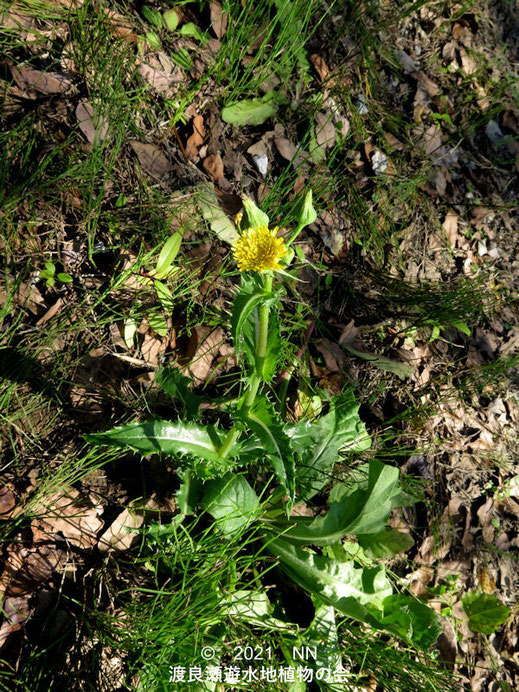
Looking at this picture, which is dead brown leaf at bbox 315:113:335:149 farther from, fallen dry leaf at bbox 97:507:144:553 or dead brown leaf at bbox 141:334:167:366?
fallen dry leaf at bbox 97:507:144:553

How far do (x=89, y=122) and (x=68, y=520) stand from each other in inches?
60.9

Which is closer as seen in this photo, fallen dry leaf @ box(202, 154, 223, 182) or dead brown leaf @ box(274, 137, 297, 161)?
fallen dry leaf @ box(202, 154, 223, 182)

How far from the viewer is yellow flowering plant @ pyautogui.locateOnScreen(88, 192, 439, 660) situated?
4.89 feet

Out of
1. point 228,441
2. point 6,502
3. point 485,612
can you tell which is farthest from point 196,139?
point 485,612

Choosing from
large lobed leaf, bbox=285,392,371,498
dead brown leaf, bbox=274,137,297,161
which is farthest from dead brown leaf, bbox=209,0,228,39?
large lobed leaf, bbox=285,392,371,498

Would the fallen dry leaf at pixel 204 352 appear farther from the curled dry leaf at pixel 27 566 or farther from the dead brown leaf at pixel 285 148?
the dead brown leaf at pixel 285 148

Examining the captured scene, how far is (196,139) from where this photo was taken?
90.5 inches

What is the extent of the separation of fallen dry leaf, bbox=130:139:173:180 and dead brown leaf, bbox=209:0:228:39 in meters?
0.73

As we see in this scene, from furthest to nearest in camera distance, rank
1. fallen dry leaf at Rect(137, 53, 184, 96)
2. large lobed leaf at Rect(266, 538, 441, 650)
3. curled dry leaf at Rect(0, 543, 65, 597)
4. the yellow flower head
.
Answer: fallen dry leaf at Rect(137, 53, 184, 96) → large lobed leaf at Rect(266, 538, 441, 650) → curled dry leaf at Rect(0, 543, 65, 597) → the yellow flower head

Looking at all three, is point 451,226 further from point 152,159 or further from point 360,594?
point 360,594

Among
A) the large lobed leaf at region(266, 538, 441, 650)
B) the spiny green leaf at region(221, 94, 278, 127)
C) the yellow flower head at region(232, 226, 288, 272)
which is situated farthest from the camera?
the spiny green leaf at region(221, 94, 278, 127)

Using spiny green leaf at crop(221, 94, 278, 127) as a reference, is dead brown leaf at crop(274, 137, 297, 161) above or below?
below

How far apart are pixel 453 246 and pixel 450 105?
951 millimetres

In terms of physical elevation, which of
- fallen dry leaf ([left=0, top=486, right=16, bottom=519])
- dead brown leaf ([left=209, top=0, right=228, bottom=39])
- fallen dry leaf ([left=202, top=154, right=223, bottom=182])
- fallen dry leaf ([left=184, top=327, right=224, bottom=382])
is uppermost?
dead brown leaf ([left=209, top=0, right=228, bottom=39])
